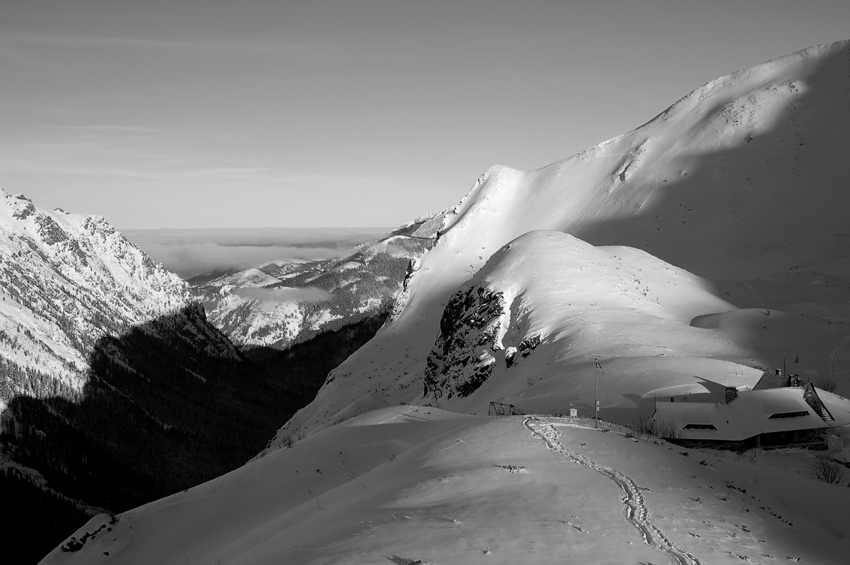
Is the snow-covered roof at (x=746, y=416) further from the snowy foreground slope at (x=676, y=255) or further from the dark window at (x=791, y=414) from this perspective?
the snowy foreground slope at (x=676, y=255)

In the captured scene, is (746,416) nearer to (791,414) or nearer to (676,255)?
(791,414)

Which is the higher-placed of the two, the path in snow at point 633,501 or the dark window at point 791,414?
the path in snow at point 633,501

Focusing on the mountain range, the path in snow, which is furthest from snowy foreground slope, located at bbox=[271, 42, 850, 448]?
the path in snow

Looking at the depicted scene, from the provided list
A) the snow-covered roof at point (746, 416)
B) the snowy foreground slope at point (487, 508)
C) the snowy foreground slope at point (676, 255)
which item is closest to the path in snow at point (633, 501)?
the snowy foreground slope at point (487, 508)

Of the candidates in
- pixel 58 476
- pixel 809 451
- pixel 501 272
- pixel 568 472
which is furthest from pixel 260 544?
pixel 58 476

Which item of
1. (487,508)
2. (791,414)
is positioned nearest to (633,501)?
(487,508)

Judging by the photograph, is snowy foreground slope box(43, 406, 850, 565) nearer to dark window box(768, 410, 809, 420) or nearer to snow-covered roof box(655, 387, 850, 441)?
snow-covered roof box(655, 387, 850, 441)
